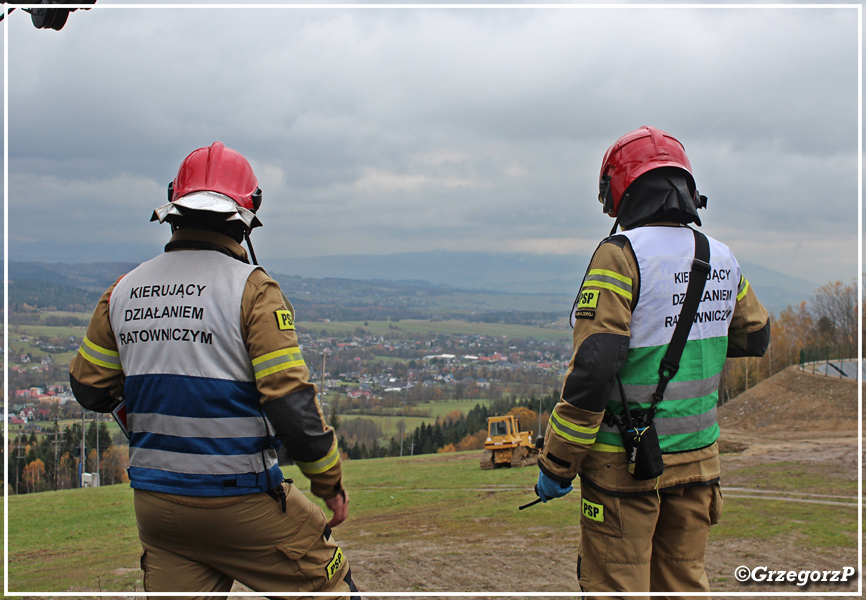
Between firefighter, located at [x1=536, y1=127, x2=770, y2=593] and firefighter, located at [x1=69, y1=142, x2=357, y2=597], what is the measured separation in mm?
1204

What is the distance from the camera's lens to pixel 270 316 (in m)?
2.61

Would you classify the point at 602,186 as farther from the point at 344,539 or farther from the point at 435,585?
the point at 344,539

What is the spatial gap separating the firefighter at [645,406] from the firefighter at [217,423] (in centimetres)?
120

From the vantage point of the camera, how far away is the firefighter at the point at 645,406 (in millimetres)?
2854

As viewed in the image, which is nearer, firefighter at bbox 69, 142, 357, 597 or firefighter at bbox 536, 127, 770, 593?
firefighter at bbox 69, 142, 357, 597

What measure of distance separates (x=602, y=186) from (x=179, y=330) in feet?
8.04

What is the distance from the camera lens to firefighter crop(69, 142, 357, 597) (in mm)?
2590

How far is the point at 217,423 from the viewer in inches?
103

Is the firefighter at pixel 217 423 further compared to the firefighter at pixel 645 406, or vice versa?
the firefighter at pixel 645 406

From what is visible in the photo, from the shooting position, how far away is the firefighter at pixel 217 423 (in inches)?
102

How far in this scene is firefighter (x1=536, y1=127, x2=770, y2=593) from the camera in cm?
285

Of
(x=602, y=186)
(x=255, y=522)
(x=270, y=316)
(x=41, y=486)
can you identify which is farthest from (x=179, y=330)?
(x=41, y=486)

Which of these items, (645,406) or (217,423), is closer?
(217,423)

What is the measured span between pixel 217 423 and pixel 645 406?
2.05 meters
